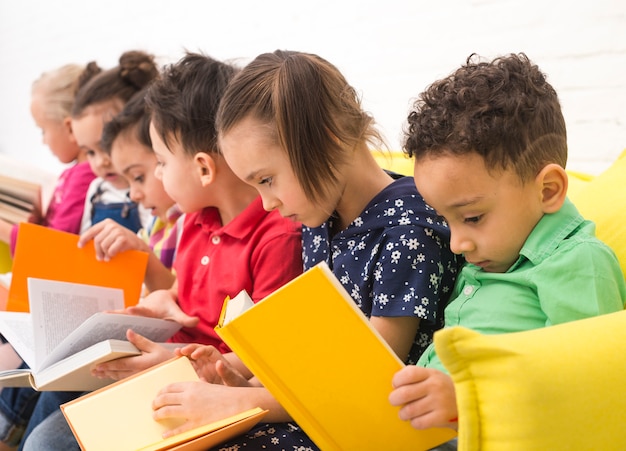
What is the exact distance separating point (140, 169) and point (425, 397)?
104 centimetres

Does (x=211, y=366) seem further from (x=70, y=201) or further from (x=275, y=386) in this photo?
(x=70, y=201)

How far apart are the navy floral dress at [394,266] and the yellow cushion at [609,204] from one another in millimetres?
212

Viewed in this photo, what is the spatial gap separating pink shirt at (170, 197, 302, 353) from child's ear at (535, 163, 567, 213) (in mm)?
507

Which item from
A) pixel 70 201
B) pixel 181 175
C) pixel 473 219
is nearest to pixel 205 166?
pixel 181 175

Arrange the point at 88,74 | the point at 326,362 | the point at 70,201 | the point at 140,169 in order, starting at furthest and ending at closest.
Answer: the point at 88,74 → the point at 70,201 → the point at 140,169 → the point at 326,362

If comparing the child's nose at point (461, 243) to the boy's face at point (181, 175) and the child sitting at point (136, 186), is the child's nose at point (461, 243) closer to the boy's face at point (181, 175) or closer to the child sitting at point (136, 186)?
the boy's face at point (181, 175)

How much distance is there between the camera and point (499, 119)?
0.89 metres

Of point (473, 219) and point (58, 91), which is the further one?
point (58, 91)

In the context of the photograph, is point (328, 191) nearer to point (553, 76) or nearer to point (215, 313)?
point (215, 313)

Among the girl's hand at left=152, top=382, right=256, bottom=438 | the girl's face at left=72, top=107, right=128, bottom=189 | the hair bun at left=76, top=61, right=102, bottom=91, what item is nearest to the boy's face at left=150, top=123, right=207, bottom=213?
the girl's hand at left=152, top=382, right=256, bottom=438

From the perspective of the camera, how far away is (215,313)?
1379 mm

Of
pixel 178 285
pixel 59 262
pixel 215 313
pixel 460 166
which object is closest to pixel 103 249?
pixel 59 262

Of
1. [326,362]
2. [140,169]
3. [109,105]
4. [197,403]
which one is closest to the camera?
[326,362]

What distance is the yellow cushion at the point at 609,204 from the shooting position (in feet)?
3.37
